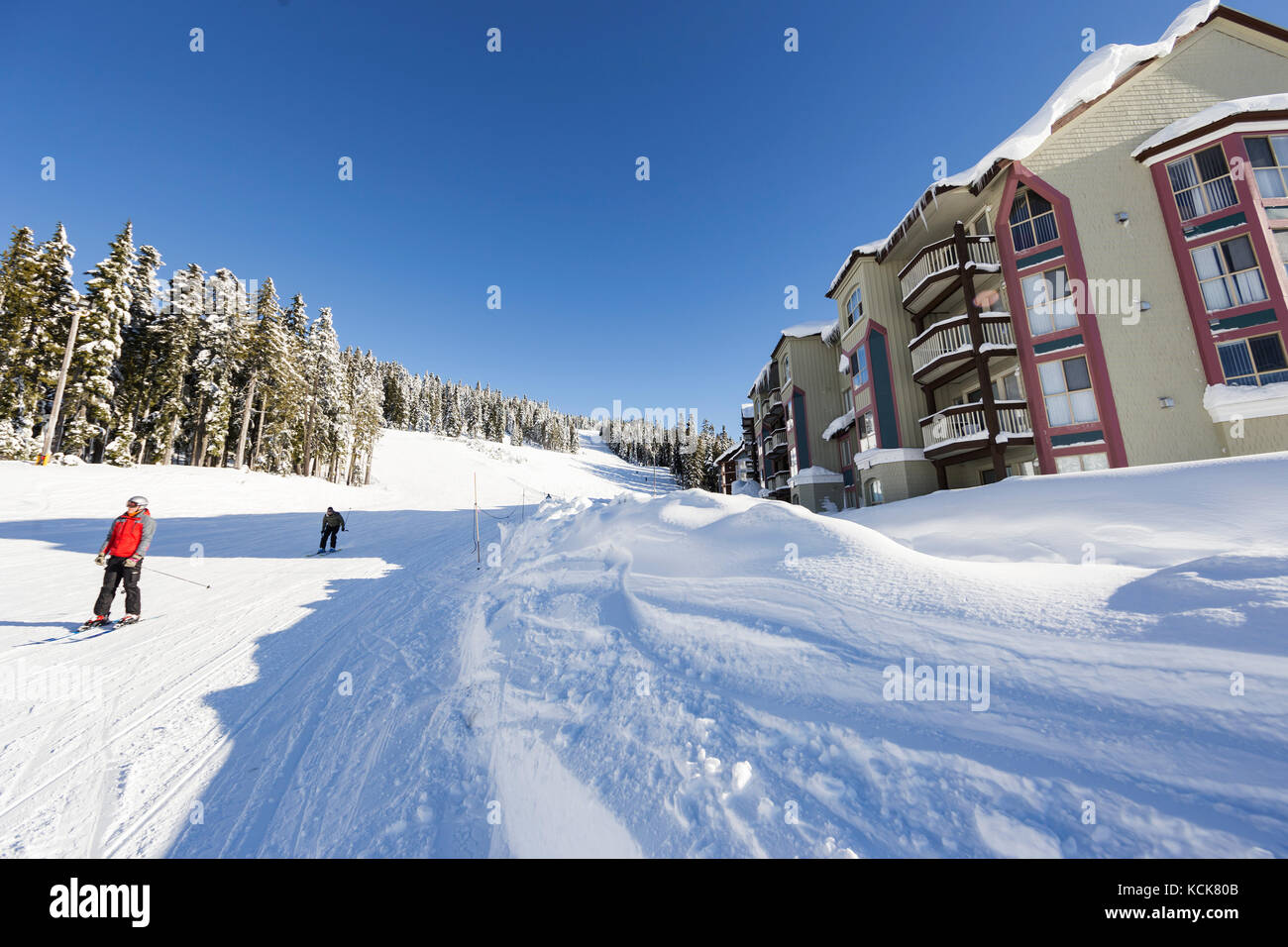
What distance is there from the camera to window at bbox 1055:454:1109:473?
14383 millimetres

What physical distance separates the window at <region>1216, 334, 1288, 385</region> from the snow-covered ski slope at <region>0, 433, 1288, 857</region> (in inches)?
339

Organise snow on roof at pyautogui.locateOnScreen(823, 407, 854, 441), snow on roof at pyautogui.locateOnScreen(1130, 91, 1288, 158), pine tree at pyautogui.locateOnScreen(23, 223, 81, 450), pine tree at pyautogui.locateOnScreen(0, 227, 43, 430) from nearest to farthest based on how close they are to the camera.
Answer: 1. snow on roof at pyautogui.locateOnScreen(1130, 91, 1288, 158)
2. snow on roof at pyautogui.locateOnScreen(823, 407, 854, 441)
3. pine tree at pyautogui.locateOnScreen(0, 227, 43, 430)
4. pine tree at pyautogui.locateOnScreen(23, 223, 81, 450)

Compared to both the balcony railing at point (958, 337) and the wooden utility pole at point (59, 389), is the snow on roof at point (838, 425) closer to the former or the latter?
the balcony railing at point (958, 337)

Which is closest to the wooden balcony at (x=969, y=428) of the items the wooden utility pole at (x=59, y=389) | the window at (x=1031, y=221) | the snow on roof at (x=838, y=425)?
the snow on roof at (x=838, y=425)

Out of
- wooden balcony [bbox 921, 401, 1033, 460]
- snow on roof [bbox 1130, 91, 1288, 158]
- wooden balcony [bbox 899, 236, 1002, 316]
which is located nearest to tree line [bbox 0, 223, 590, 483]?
wooden balcony [bbox 899, 236, 1002, 316]

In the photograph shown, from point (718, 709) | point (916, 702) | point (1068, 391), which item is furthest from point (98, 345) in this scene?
point (1068, 391)

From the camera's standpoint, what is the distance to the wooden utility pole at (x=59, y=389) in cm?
2405

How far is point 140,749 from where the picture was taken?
3.66 meters

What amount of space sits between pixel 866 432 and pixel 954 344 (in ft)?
17.6

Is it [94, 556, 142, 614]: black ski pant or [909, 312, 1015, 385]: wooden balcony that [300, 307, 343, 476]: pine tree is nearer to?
[94, 556, 142, 614]: black ski pant

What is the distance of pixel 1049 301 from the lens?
51.4 ft

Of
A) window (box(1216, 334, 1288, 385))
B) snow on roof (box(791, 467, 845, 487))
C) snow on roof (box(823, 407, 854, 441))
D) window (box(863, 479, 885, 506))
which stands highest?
snow on roof (box(823, 407, 854, 441))
